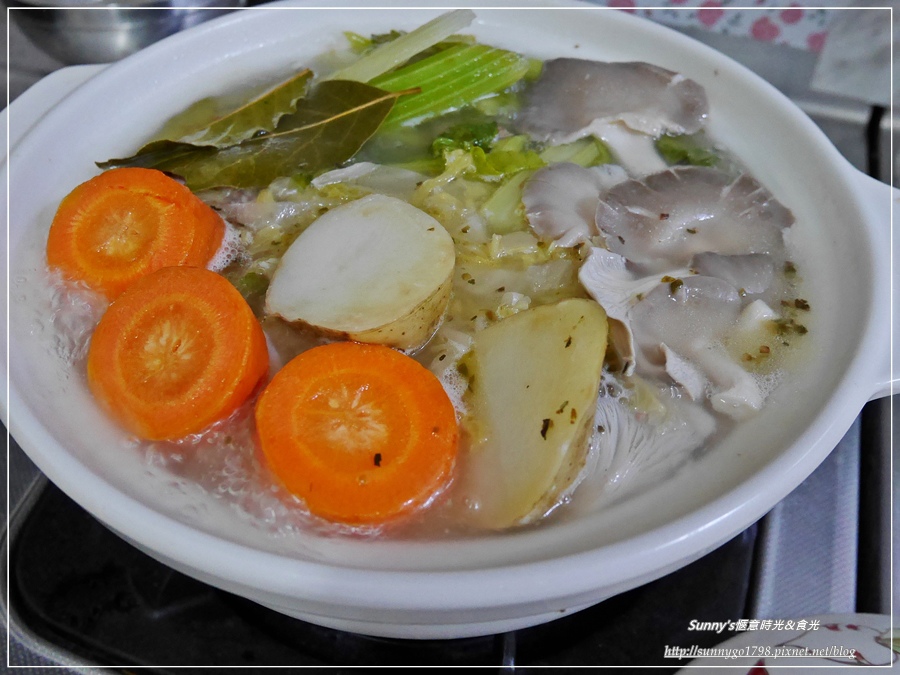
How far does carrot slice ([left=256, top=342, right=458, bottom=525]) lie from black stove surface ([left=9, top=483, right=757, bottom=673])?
40cm

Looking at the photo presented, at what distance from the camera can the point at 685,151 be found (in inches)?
46.9

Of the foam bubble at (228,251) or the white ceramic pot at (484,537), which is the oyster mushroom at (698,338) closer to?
the white ceramic pot at (484,537)

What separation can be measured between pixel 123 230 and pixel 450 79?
66cm

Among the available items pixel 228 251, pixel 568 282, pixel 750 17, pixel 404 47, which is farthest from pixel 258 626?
pixel 750 17

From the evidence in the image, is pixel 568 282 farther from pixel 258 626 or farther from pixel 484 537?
pixel 258 626

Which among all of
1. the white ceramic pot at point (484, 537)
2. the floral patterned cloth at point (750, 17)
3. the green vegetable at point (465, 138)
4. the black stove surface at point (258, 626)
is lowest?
the black stove surface at point (258, 626)

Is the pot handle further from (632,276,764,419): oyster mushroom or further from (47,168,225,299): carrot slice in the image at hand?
(47,168,225,299): carrot slice

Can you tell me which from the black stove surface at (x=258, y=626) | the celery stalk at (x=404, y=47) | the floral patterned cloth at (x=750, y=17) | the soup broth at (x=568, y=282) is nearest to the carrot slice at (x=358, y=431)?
the soup broth at (x=568, y=282)

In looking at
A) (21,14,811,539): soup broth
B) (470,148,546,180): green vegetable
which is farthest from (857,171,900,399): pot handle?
(470,148,546,180): green vegetable

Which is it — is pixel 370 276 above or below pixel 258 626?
above

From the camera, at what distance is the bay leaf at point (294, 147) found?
1.07 metres

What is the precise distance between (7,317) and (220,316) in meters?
0.33

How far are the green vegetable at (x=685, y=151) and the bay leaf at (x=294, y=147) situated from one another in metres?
0.49

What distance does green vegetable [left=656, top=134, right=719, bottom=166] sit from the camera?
118 centimetres
